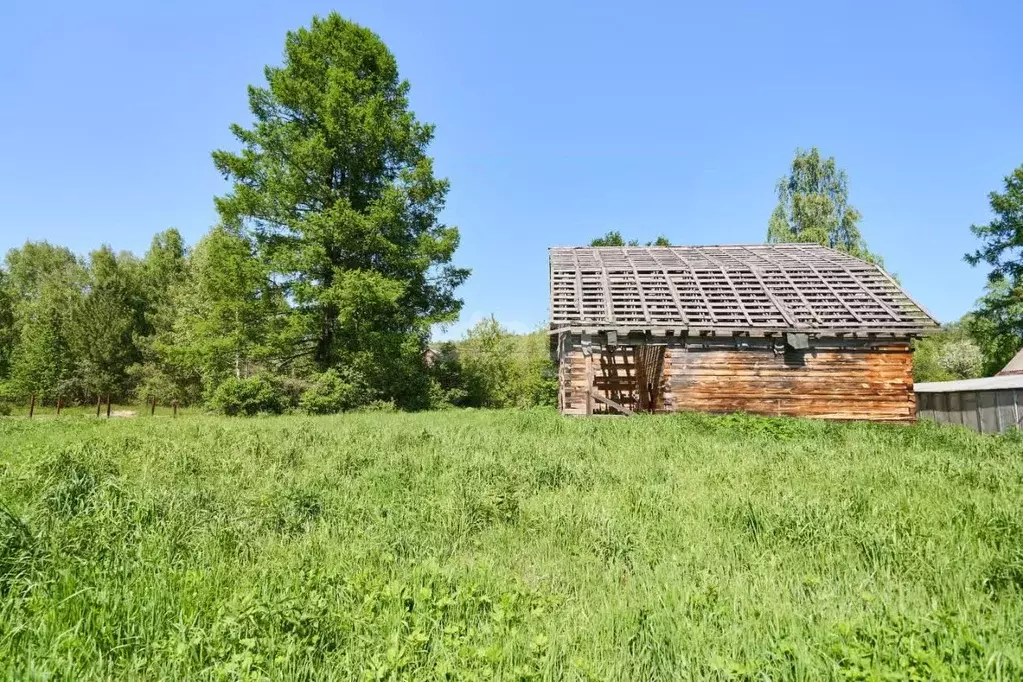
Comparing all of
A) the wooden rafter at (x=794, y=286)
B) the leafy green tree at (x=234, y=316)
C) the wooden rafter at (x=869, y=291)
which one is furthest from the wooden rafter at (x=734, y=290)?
the leafy green tree at (x=234, y=316)

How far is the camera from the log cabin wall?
661 inches

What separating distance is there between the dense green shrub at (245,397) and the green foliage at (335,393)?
4.25ft

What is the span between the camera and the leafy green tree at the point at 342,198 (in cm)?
2344

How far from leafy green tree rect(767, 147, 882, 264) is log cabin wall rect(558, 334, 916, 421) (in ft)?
66.3

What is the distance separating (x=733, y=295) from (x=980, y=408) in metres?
12.2

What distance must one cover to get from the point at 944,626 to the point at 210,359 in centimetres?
2626

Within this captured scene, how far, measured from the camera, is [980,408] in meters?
21.3

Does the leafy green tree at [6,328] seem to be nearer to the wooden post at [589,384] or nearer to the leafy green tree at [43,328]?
the leafy green tree at [43,328]

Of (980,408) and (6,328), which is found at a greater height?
(6,328)

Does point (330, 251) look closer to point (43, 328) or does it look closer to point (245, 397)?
point (245, 397)

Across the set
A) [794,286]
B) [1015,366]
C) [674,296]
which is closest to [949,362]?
[1015,366]

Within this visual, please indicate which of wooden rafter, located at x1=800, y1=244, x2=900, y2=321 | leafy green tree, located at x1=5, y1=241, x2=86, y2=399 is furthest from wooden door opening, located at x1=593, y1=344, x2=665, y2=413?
leafy green tree, located at x1=5, y1=241, x2=86, y2=399

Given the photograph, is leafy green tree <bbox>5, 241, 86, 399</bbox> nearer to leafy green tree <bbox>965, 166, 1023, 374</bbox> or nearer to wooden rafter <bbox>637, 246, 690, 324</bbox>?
wooden rafter <bbox>637, 246, 690, 324</bbox>

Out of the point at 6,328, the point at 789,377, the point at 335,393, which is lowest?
the point at 335,393
